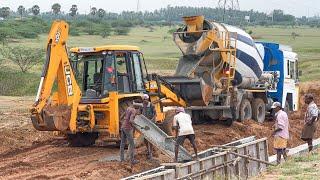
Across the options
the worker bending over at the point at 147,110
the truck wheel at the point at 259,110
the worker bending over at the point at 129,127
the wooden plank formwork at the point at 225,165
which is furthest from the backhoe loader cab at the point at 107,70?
the truck wheel at the point at 259,110

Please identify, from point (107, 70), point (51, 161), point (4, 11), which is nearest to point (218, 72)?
point (107, 70)

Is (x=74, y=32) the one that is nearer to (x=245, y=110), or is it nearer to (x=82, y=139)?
(x=245, y=110)

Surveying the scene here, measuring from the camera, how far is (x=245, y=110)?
2267cm

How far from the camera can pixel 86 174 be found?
524 inches

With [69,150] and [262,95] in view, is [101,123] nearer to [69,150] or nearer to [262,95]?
[69,150]

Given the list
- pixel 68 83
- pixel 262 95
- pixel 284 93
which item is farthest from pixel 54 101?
pixel 284 93

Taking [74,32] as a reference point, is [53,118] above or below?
above

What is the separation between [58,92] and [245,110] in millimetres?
9297

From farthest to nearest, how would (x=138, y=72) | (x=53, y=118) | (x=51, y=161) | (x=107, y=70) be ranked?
(x=138, y=72) < (x=107, y=70) < (x=51, y=161) < (x=53, y=118)

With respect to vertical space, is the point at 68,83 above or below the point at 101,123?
above

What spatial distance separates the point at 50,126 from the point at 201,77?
7753 mm

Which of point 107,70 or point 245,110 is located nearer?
point 107,70

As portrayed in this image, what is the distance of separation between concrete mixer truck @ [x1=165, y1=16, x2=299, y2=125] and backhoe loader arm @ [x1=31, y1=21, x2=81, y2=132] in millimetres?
5631

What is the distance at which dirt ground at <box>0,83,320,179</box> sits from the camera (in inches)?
534
